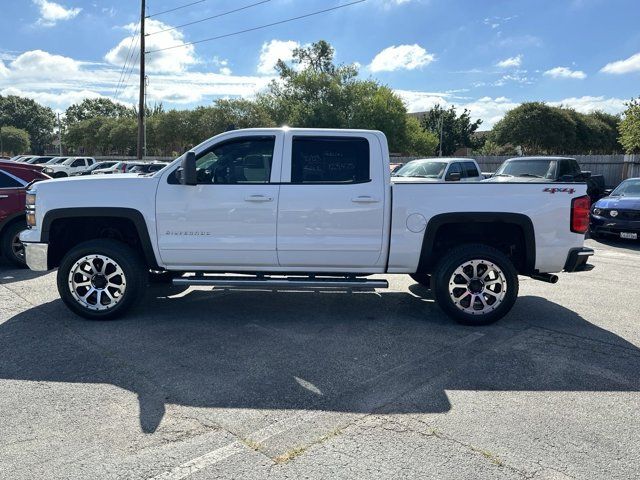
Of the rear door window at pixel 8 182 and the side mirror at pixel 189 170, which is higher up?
the side mirror at pixel 189 170

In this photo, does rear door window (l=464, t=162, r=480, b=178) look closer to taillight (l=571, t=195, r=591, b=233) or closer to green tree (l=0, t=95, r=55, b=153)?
taillight (l=571, t=195, r=591, b=233)

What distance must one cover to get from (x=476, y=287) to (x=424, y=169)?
30.2ft

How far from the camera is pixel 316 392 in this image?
151 inches

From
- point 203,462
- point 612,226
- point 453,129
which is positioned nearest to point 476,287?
point 203,462

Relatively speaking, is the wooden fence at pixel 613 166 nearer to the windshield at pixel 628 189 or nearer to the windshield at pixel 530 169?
the windshield at pixel 628 189

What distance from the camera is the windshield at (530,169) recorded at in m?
13.3

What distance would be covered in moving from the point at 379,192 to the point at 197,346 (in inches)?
94.7

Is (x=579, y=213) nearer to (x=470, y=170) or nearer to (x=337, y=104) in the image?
(x=470, y=170)

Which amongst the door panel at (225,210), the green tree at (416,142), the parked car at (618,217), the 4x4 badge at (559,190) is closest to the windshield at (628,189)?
the parked car at (618,217)

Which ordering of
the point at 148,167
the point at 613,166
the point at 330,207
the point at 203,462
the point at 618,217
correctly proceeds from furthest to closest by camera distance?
the point at 148,167
the point at 613,166
the point at 618,217
the point at 330,207
the point at 203,462

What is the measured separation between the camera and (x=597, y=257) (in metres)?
10.2

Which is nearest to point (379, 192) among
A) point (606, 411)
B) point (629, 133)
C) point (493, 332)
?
point (493, 332)

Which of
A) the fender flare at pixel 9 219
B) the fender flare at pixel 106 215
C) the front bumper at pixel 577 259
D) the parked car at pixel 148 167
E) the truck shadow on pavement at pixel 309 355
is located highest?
the parked car at pixel 148 167

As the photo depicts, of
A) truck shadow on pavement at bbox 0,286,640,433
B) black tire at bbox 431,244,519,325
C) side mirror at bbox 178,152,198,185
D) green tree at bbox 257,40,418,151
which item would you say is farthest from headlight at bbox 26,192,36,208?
green tree at bbox 257,40,418,151
